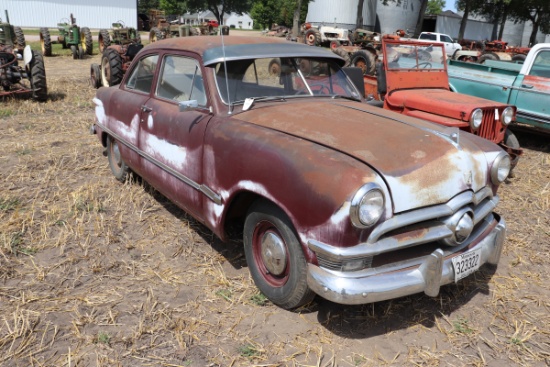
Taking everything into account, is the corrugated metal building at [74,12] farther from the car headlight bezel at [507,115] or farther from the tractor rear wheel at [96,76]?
the car headlight bezel at [507,115]

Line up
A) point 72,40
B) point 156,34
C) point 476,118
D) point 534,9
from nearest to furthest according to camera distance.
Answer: point 476,118, point 72,40, point 156,34, point 534,9

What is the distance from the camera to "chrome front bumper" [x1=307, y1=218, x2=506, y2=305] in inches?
95.0

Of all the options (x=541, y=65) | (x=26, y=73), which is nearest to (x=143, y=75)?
(x=541, y=65)

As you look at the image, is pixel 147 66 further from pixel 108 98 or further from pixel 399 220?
pixel 399 220

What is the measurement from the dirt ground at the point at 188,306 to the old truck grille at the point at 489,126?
4.12 ft

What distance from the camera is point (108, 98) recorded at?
480cm

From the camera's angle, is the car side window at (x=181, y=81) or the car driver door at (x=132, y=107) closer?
Result: the car side window at (x=181, y=81)

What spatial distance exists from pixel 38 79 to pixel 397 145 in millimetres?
8467

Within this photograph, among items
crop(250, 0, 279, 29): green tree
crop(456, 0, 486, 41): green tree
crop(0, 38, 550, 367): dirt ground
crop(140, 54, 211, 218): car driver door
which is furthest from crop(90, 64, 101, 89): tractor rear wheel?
crop(250, 0, 279, 29): green tree

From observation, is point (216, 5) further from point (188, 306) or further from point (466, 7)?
point (188, 306)

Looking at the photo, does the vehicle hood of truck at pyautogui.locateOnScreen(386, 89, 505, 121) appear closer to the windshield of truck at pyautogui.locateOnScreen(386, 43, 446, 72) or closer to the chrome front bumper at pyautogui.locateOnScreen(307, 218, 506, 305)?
the windshield of truck at pyautogui.locateOnScreen(386, 43, 446, 72)

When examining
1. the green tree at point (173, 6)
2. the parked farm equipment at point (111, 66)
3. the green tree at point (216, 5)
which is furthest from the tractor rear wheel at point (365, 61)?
the green tree at point (173, 6)

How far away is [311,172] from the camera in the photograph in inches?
98.0

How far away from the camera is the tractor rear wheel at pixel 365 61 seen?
39.7ft
